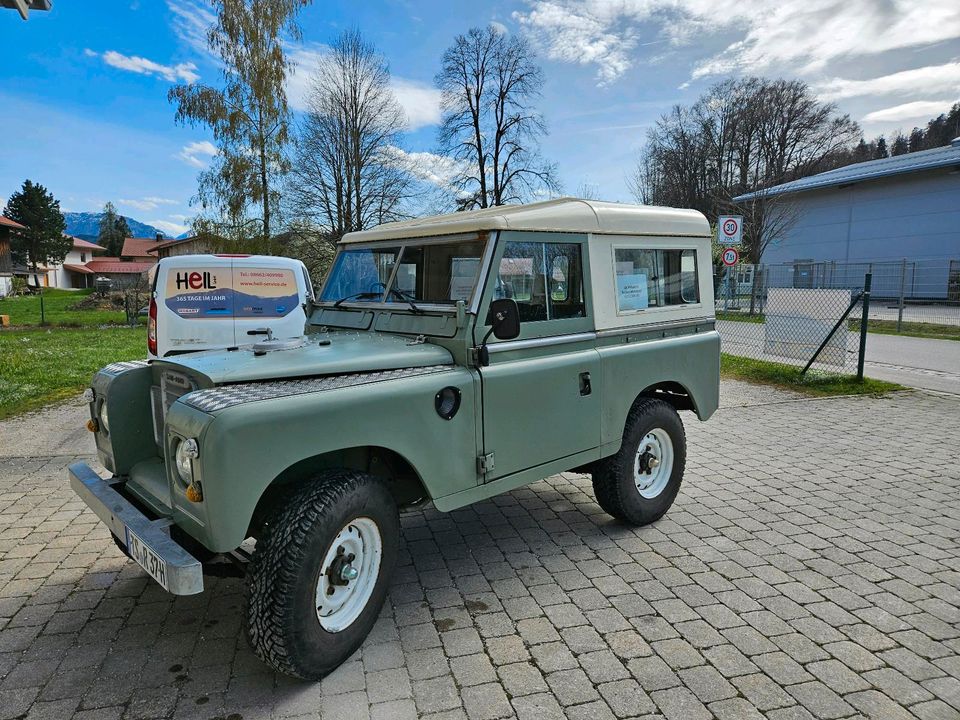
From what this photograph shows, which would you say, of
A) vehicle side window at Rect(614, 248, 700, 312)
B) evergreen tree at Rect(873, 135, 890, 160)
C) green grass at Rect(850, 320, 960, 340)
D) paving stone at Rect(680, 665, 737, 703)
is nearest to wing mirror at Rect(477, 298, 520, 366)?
vehicle side window at Rect(614, 248, 700, 312)

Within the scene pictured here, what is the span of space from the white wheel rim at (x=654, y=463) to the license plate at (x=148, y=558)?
3167mm

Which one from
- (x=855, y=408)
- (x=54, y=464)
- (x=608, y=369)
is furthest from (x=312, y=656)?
(x=855, y=408)

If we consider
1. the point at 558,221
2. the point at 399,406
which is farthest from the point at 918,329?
the point at 399,406

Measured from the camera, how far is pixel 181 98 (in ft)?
64.3

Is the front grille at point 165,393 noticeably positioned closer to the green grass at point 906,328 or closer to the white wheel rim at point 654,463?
the white wheel rim at point 654,463

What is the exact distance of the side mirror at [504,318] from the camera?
317 cm

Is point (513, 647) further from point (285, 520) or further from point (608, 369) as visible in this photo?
point (608, 369)

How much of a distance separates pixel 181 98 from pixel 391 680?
21.7m

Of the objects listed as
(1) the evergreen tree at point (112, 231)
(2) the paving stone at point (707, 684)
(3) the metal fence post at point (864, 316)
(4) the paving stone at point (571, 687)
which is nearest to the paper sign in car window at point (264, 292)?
(4) the paving stone at point (571, 687)

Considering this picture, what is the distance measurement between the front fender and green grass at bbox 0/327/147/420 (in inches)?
301

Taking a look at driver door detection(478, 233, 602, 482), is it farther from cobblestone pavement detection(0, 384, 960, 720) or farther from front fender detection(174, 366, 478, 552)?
cobblestone pavement detection(0, 384, 960, 720)

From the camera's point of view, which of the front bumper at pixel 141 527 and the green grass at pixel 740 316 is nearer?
the front bumper at pixel 141 527

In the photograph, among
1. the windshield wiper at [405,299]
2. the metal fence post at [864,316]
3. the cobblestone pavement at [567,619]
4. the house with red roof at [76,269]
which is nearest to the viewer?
the cobblestone pavement at [567,619]

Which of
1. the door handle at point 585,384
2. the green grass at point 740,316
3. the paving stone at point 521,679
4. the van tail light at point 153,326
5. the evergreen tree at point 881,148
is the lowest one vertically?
the paving stone at point 521,679
